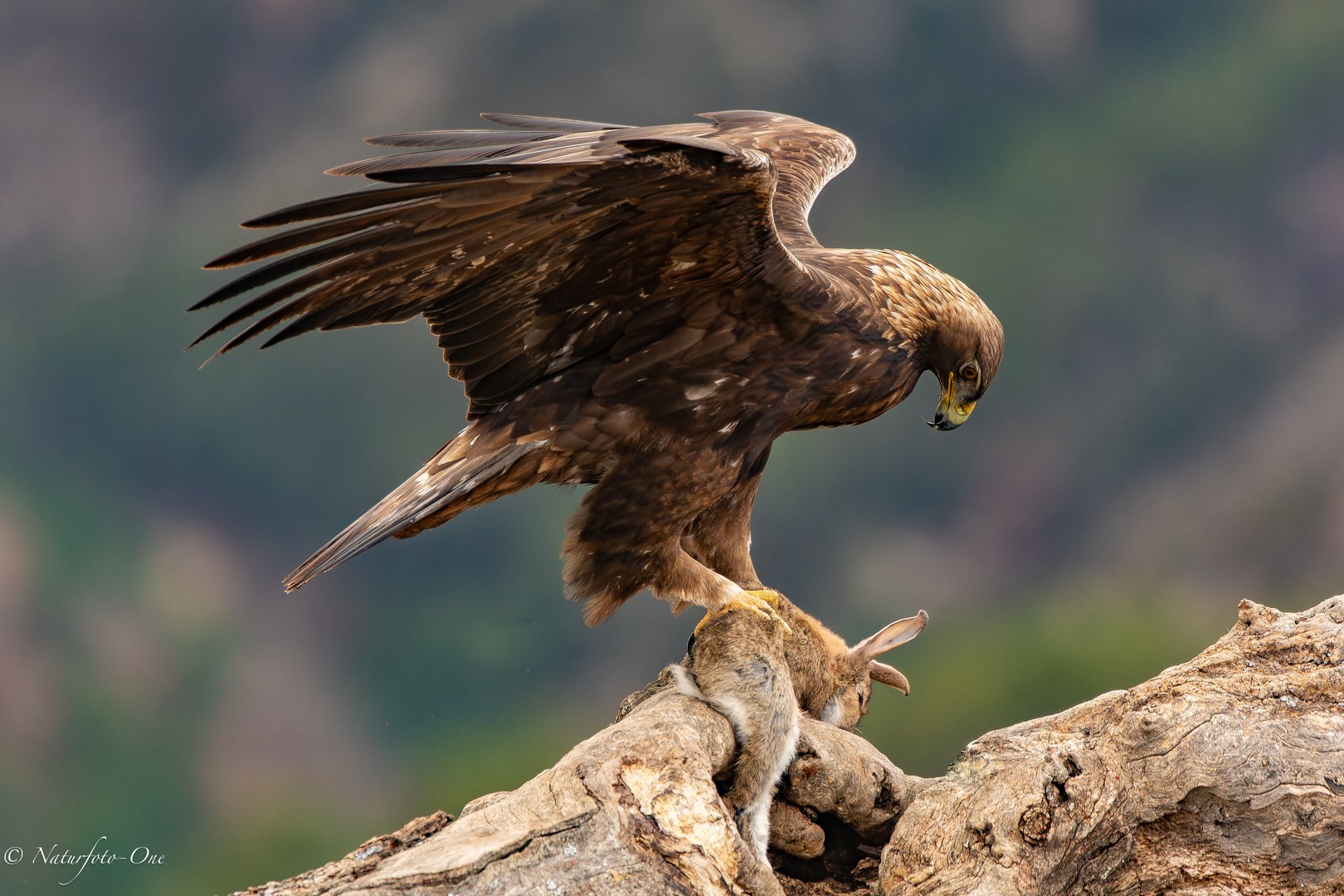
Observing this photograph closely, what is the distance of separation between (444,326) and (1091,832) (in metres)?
2.10

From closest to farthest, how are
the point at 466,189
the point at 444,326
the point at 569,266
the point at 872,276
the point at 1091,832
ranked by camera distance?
the point at 466,189 < the point at 1091,832 < the point at 569,266 < the point at 444,326 < the point at 872,276

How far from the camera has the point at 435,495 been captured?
9.48ft

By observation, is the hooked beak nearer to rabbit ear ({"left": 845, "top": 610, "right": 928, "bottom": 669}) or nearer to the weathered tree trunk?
rabbit ear ({"left": 845, "top": 610, "right": 928, "bottom": 669})

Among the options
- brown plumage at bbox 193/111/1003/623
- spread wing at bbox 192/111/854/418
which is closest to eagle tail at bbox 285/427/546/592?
brown plumage at bbox 193/111/1003/623

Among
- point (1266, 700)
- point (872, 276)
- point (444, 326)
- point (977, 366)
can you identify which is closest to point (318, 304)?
point (444, 326)

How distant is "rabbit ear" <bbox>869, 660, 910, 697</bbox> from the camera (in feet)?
11.4

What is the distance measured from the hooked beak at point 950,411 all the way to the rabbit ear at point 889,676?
787 mm

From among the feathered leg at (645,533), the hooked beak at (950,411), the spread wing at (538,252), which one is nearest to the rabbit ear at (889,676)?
the feathered leg at (645,533)

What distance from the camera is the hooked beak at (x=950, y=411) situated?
11.4ft

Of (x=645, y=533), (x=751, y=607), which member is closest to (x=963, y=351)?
(x=751, y=607)

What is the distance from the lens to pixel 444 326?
3.02 meters

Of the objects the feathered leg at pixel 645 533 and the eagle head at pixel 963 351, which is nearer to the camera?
the feathered leg at pixel 645 533

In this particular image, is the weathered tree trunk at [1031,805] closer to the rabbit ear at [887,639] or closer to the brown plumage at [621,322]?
the rabbit ear at [887,639]

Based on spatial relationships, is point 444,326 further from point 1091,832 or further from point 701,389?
point 1091,832
